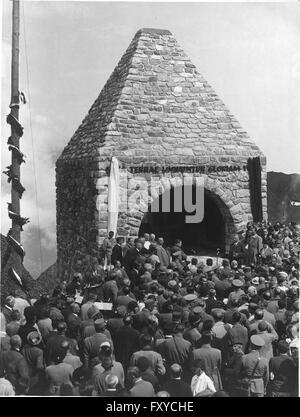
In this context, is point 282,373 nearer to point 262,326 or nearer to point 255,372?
point 255,372

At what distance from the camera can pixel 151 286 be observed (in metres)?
10.0

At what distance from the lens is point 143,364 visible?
708 centimetres

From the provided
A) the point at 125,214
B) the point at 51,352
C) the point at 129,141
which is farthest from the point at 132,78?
the point at 51,352

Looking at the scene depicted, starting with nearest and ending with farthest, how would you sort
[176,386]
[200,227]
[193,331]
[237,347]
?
[176,386] < [237,347] < [193,331] < [200,227]

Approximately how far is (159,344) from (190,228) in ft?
36.1

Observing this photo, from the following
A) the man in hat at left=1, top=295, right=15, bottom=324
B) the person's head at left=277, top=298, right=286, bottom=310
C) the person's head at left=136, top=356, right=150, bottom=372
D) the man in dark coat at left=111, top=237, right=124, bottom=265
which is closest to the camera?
the person's head at left=136, top=356, right=150, bottom=372

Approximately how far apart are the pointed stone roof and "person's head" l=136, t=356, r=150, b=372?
7.88 m

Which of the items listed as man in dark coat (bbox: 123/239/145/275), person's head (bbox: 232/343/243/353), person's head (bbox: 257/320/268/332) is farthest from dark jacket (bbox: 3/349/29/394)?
man in dark coat (bbox: 123/239/145/275)

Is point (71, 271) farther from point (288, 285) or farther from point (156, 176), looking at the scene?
point (288, 285)

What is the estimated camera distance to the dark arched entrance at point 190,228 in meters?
17.3

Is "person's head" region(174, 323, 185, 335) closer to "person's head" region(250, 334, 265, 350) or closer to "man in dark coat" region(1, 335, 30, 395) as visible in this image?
"person's head" region(250, 334, 265, 350)

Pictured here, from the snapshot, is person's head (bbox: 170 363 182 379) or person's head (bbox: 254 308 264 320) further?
person's head (bbox: 254 308 264 320)

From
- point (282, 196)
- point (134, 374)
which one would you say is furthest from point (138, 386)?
point (282, 196)

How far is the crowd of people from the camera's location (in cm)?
712
